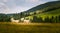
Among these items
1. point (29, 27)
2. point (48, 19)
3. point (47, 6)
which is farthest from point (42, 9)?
point (29, 27)

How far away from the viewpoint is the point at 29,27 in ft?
11.4

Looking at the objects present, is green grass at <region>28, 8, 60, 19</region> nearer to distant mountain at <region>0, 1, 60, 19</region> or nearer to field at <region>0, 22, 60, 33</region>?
distant mountain at <region>0, 1, 60, 19</region>

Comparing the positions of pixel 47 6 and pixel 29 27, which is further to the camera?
pixel 47 6

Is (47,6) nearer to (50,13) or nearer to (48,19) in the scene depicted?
(50,13)

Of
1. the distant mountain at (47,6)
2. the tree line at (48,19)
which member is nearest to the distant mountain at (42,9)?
the distant mountain at (47,6)

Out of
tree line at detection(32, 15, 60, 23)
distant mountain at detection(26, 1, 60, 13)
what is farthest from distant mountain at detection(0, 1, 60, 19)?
tree line at detection(32, 15, 60, 23)

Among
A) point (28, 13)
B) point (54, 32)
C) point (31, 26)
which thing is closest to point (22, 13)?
point (28, 13)

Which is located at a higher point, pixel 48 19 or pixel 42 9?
pixel 42 9

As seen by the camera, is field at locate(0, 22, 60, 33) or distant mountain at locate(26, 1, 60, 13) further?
distant mountain at locate(26, 1, 60, 13)

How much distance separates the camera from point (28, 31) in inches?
136

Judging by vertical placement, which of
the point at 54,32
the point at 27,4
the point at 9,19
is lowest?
the point at 54,32

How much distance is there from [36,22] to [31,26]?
14cm

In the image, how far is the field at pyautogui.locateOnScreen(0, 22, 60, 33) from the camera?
11.3 ft

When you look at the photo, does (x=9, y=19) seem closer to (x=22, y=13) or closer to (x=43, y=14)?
(x=22, y=13)
